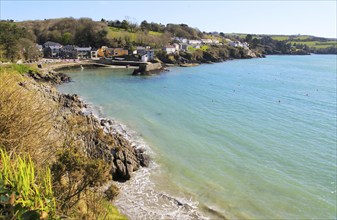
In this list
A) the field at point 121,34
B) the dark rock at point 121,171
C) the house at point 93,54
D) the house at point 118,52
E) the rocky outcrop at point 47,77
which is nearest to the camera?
the dark rock at point 121,171

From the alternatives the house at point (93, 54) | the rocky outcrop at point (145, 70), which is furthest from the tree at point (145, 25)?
the rocky outcrop at point (145, 70)

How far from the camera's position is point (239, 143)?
24.9m

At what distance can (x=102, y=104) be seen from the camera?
38062 mm

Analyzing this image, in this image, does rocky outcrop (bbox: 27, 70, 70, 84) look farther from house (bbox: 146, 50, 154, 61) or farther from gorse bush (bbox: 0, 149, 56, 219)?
gorse bush (bbox: 0, 149, 56, 219)

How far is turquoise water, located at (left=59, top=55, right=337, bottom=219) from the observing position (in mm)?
16500

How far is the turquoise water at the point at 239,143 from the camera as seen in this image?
16500 mm

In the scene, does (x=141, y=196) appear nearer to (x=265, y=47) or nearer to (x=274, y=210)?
(x=274, y=210)

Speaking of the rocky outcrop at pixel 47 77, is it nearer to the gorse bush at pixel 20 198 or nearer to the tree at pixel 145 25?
the gorse bush at pixel 20 198

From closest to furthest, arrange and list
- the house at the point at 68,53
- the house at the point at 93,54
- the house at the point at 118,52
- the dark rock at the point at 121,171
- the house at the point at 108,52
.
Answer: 1. the dark rock at the point at 121,171
2. the house at the point at 68,53
3. the house at the point at 93,54
4. the house at the point at 108,52
5. the house at the point at 118,52

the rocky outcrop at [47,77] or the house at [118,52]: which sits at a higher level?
the house at [118,52]

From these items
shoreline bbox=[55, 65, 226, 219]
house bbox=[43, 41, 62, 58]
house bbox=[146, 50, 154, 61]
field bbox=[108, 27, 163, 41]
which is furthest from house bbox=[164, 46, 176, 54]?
shoreline bbox=[55, 65, 226, 219]

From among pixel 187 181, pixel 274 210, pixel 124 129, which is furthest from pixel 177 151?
pixel 274 210

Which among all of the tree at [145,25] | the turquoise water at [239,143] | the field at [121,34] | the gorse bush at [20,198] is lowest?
the turquoise water at [239,143]

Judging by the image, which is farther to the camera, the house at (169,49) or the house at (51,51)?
the house at (169,49)
